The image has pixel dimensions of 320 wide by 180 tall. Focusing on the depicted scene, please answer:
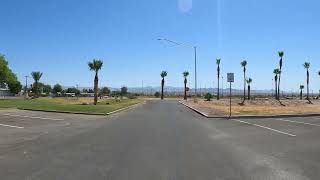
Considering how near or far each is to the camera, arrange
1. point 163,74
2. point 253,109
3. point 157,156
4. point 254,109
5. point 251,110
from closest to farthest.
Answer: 1. point 157,156
2. point 251,110
3. point 253,109
4. point 254,109
5. point 163,74

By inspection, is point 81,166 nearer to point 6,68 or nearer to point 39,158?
point 39,158

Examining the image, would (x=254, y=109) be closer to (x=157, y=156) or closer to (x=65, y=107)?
(x=65, y=107)

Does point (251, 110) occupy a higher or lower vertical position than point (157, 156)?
higher

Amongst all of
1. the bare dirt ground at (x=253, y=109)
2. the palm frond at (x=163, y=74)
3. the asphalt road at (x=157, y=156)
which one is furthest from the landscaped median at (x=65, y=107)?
the palm frond at (x=163, y=74)

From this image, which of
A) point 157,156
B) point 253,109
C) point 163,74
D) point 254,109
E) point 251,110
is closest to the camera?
point 157,156

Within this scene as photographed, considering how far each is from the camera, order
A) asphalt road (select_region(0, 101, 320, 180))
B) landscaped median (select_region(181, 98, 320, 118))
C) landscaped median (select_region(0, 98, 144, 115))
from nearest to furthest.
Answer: asphalt road (select_region(0, 101, 320, 180)), landscaped median (select_region(181, 98, 320, 118)), landscaped median (select_region(0, 98, 144, 115))

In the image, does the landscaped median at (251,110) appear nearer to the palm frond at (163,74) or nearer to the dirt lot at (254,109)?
the dirt lot at (254,109)

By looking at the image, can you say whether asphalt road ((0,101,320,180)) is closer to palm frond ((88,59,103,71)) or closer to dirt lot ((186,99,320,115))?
dirt lot ((186,99,320,115))

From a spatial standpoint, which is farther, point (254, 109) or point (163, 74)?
point (163, 74)

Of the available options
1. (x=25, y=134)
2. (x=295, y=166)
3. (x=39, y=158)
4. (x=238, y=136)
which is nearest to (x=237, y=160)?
(x=295, y=166)

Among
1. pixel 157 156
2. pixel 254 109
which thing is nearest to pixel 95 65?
pixel 254 109

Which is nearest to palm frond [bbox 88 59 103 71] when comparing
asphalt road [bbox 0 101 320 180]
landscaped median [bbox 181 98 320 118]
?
landscaped median [bbox 181 98 320 118]

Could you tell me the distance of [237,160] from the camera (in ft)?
41.2

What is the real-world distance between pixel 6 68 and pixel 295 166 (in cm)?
8295
